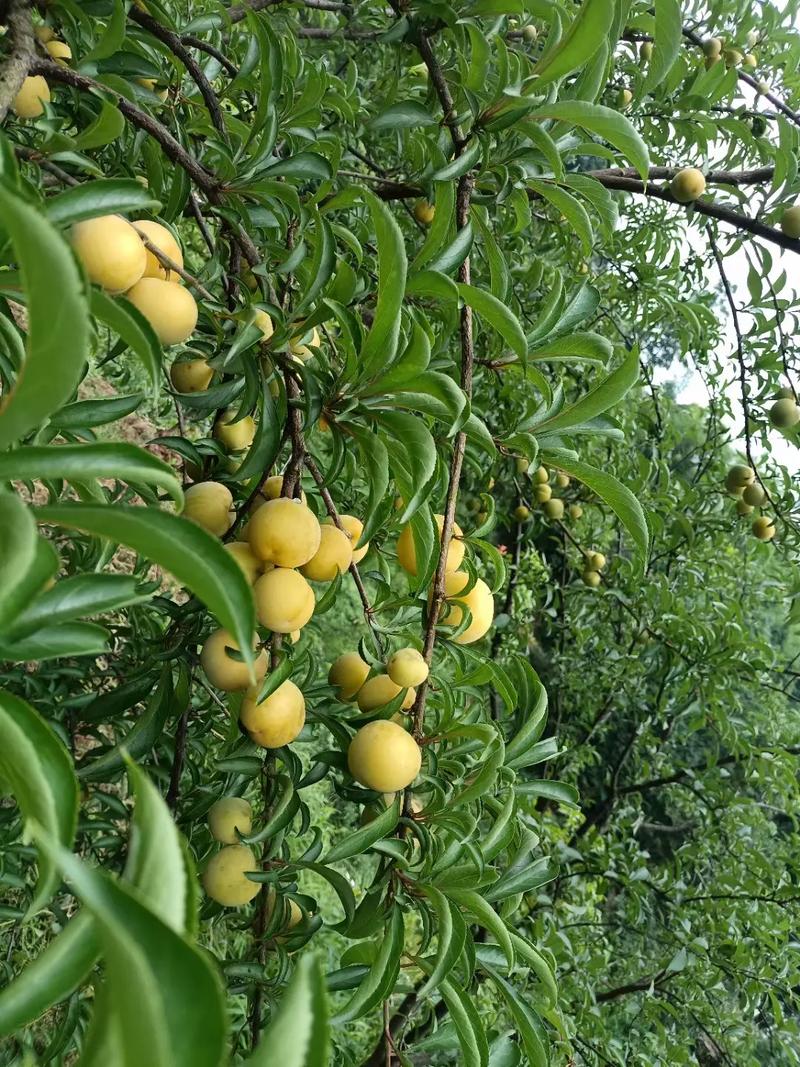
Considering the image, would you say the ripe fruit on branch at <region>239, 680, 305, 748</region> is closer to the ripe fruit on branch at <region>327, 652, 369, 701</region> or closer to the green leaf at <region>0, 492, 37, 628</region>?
the ripe fruit on branch at <region>327, 652, 369, 701</region>

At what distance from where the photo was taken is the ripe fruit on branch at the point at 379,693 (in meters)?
0.75

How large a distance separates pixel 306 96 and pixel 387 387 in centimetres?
50

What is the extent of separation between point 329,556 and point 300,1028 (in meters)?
0.54

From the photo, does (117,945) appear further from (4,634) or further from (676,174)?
(676,174)

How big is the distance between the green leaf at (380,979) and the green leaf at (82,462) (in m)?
0.46

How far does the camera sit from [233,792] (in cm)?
86

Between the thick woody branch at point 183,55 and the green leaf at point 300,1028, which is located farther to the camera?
the thick woody branch at point 183,55

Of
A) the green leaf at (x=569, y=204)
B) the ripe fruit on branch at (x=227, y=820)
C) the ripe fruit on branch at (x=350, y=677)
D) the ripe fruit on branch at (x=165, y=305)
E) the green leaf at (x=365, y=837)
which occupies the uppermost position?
the green leaf at (x=569, y=204)

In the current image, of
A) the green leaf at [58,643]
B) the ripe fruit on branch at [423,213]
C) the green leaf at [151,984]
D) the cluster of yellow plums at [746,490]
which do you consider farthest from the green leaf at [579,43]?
the cluster of yellow plums at [746,490]

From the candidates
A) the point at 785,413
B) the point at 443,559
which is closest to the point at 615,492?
A: the point at 443,559

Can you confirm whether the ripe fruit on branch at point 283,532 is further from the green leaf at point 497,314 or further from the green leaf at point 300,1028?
the green leaf at point 300,1028

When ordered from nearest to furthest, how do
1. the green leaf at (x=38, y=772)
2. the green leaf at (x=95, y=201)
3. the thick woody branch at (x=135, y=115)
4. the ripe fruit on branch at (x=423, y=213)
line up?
the green leaf at (x=38, y=772) → the green leaf at (x=95, y=201) → the thick woody branch at (x=135, y=115) → the ripe fruit on branch at (x=423, y=213)

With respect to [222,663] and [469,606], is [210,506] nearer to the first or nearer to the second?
[222,663]

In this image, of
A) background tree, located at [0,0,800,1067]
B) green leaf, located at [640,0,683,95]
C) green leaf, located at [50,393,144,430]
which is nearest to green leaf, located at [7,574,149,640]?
background tree, located at [0,0,800,1067]
